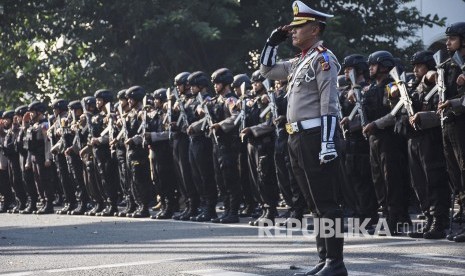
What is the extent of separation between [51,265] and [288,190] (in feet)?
14.6

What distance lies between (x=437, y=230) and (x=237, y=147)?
4.47m

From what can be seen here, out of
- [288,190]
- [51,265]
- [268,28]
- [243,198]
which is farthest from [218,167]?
[268,28]

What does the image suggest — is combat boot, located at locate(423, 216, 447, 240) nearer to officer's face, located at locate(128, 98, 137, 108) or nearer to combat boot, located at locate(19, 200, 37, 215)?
officer's face, located at locate(128, 98, 137, 108)

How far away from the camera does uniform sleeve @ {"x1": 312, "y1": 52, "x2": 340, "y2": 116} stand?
8164mm

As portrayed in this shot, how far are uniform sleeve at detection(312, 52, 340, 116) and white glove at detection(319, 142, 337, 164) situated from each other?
24cm

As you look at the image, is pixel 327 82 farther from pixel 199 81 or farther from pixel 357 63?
pixel 199 81

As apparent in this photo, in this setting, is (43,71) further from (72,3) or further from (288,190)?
(288,190)

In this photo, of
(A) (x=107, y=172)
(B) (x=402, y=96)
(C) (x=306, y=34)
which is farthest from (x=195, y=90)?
(C) (x=306, y=34)

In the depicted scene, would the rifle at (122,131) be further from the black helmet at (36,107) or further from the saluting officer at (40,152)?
the black helmet at (36,107)

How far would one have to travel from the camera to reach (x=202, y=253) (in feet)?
33.9

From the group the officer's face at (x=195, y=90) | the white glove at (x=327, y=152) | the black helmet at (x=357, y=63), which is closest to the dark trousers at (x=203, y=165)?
the officer's face at (x=195, y=90)

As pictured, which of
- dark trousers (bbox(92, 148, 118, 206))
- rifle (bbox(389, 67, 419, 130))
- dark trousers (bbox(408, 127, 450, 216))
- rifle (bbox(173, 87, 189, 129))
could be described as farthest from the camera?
dark trousers (bbox(92, 148, 118, 206))

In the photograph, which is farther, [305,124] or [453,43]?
[453,43]

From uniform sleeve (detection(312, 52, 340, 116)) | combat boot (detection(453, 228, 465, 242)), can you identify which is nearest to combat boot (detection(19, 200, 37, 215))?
combat boot (detection(453, 228, 465, 242))
